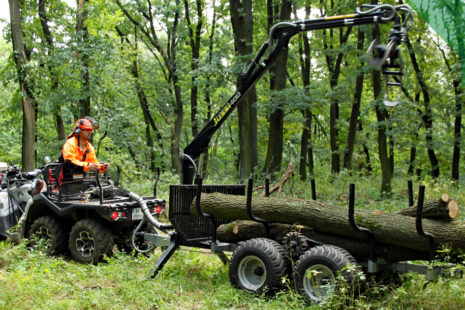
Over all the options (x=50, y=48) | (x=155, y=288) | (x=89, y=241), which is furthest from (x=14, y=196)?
(x=50, y=48)

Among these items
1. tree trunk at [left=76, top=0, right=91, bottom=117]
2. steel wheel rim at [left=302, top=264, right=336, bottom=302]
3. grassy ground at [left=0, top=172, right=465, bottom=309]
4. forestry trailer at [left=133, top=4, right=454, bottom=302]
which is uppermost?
tree trunk at [left=76, top=0, right=91, bottom=117]

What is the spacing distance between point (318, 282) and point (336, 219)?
2.54ft

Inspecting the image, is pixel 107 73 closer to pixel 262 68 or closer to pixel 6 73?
pixel 6 73

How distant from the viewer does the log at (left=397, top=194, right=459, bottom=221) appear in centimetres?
539

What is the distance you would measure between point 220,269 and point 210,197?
1134mm

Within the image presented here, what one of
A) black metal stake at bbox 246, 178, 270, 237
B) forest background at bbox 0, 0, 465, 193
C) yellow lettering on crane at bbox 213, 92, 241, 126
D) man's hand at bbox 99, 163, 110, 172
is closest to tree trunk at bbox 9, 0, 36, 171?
forest background at bbox 0, 0, 465, 193

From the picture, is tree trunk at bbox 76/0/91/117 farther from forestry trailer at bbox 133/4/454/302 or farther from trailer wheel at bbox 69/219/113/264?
forestry trailer at bbox 133/4/454/302

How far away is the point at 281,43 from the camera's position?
7.54m

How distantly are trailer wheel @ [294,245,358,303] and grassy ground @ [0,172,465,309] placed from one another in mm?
121

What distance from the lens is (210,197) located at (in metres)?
6.92

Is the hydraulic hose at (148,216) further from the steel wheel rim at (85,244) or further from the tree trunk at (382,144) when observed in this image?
the tree trunk at (382,144)

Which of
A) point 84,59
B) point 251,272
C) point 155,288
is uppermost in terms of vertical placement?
point 84,59

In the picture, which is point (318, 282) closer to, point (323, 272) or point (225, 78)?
point (323, 272)

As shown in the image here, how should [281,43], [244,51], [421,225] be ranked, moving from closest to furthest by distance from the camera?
[421,225] < [281,43] < [244,51]
